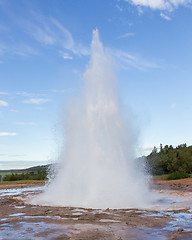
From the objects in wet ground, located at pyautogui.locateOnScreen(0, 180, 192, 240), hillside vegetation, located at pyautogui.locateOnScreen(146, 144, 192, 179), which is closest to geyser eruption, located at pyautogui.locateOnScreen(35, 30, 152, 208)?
wet ground, located at pyautogui.locateOnScreen(0, 180, 192, 240)

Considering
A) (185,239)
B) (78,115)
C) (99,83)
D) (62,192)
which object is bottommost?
(185,239)

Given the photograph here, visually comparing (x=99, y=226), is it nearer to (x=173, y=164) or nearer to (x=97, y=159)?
(x=97, y=159)

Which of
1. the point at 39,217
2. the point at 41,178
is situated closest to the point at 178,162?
the point at 41,178

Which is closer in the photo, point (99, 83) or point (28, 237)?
point (28, 237)

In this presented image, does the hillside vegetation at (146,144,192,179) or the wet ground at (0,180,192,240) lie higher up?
the hillside vegetation at (146,144,192,179)

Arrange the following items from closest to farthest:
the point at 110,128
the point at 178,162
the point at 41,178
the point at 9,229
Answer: the point at 9,229 < the point at 110,128 < the point at 178,162 < the point at 41,178

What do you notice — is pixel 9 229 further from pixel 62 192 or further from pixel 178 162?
pixel 178 162

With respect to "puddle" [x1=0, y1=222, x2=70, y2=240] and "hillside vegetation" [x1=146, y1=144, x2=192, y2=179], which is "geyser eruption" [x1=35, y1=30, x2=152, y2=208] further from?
"hillside vegetation" [x1=146, y1=144, x2=192, y2=179]

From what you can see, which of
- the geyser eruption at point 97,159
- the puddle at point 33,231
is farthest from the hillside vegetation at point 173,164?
the puddle at point 33,231

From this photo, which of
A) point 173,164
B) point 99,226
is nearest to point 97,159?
point 99,226

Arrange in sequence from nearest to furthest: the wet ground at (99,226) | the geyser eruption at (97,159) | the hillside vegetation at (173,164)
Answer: the wet ground at (99,226) < the geyser eruption at (97,159) < the hillside vegetation at (173,164)

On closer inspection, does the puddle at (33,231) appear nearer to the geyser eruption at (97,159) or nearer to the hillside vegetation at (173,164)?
the geyser eruption at (97,159)

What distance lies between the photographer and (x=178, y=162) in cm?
5100

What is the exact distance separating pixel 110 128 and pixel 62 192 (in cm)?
491
